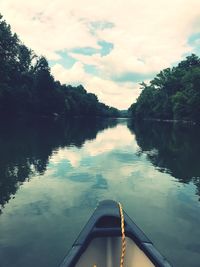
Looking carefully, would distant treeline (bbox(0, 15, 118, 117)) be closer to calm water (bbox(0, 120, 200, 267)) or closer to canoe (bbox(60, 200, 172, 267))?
calm water (bbox(0, 120, 200, 267))

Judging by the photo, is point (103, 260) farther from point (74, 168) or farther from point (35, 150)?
point (35, 150)

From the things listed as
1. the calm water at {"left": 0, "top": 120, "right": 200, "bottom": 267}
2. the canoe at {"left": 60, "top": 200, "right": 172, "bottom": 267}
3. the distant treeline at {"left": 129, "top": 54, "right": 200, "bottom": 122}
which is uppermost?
the distant treeline at {"left": 129, "top": 54, "right": 200, "bottom": 122}

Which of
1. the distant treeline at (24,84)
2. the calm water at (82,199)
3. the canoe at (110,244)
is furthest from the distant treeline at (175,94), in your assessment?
the canoe at (110,244)

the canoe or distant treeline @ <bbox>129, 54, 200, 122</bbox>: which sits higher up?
distant treeline @ <bbox>129, 54, 200, 122</bbox>

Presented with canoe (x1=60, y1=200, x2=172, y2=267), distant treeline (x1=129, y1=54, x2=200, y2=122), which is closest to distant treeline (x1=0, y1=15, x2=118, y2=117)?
distant treeline (x1=129, y1=54, x2=200, y2=122)

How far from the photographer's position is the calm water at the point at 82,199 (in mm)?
7855

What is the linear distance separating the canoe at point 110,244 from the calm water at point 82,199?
1240 mm

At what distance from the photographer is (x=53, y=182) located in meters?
14.4

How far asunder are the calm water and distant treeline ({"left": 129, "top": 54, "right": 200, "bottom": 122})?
5514 cm

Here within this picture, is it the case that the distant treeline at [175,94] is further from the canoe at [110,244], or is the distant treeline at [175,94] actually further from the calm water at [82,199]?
the canoe at [110,244]

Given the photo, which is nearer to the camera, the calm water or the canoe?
the canoe

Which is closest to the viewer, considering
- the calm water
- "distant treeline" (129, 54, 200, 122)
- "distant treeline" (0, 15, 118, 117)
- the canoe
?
the canoe

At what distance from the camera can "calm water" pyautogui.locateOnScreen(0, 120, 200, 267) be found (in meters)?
7.86

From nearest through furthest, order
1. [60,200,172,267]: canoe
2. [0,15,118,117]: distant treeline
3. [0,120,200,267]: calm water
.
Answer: [60,200,172,267]: canoe < [0,120,200,267]: calm water < [0,15,118,117]: distant treeline
